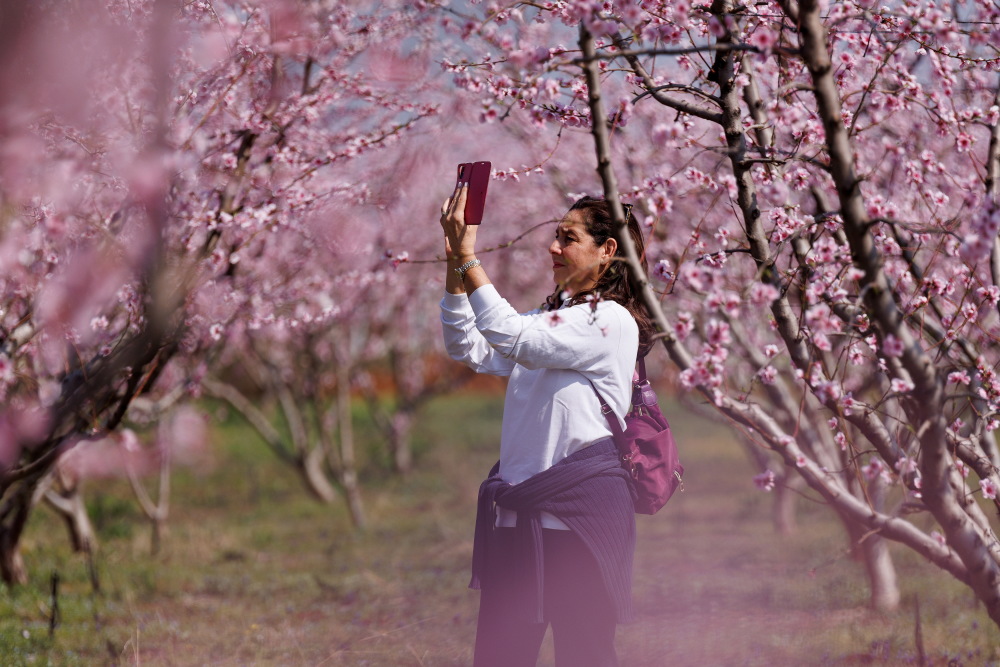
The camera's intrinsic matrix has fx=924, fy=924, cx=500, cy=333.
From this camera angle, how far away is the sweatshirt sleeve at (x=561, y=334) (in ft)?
8.80

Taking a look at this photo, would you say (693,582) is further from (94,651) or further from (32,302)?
(32,302)

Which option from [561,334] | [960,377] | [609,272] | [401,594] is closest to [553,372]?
[561,334]

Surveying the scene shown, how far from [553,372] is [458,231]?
21.2 inches

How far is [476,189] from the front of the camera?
9.23 ft

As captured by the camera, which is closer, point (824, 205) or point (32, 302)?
point (824, 205)

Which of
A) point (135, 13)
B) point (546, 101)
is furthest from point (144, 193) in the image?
point (546, 101)

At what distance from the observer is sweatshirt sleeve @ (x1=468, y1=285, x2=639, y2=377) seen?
2.68m

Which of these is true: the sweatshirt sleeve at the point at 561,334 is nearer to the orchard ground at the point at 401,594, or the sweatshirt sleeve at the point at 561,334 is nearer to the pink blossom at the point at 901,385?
the pink blossom at the point at 901,385

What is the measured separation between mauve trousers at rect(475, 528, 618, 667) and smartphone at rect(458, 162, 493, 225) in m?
1.02

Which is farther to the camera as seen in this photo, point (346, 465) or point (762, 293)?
point (346, 465)

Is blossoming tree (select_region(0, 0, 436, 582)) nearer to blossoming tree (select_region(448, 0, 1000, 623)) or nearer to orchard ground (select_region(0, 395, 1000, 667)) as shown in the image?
blossoming tree (select_region(448, 0, 1000, 623))

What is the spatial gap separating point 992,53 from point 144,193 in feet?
13.8

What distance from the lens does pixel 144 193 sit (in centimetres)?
380

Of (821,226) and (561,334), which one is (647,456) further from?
(821,226)
